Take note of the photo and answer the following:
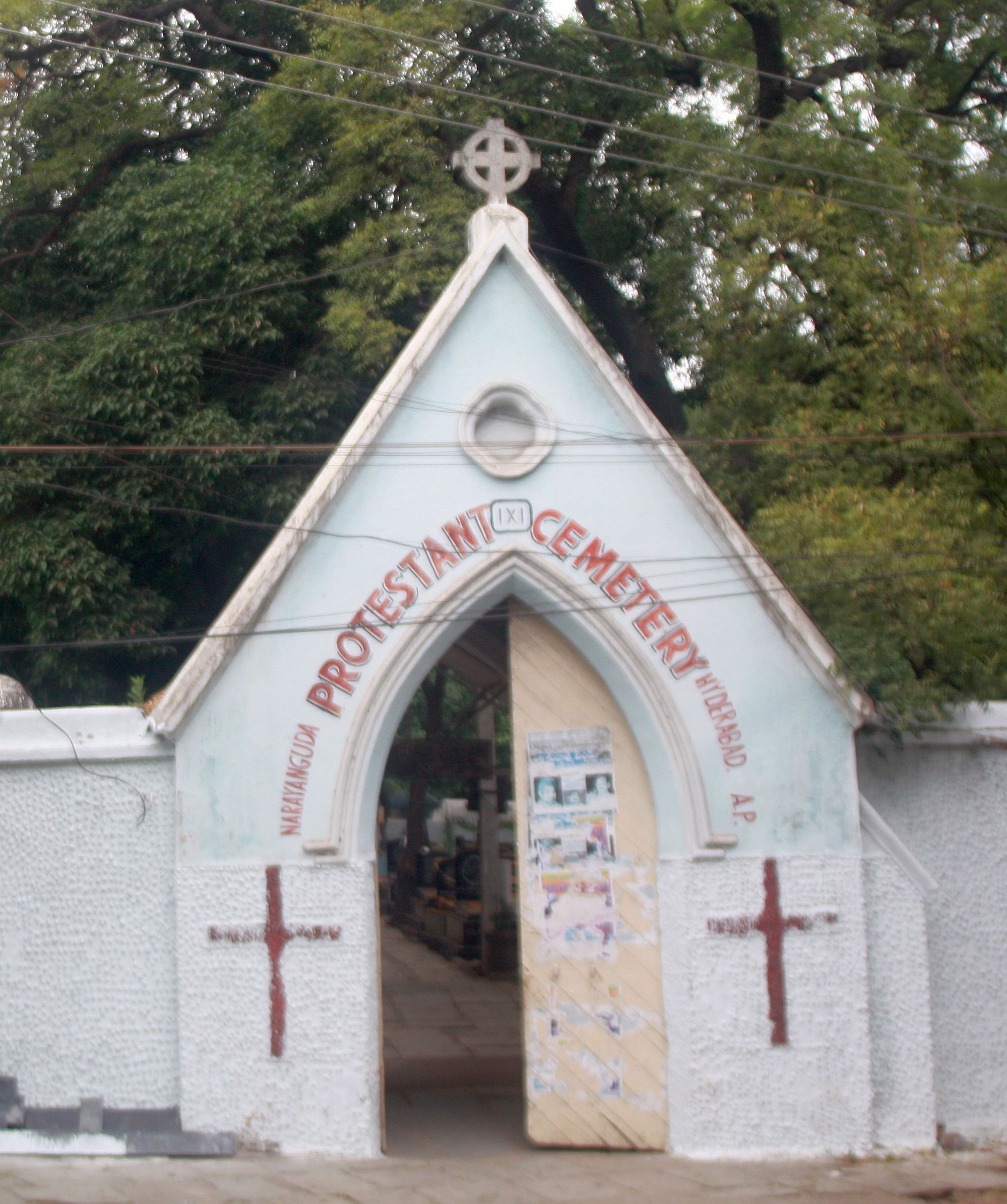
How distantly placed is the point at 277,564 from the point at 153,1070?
10.2 ft

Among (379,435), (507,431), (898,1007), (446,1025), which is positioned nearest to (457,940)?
(446,1025)

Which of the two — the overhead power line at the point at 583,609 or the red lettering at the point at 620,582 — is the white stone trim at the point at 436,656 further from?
the red lettering at the point at 620,582

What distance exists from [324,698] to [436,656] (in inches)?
30.4

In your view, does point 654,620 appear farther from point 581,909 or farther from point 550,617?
point 581,909

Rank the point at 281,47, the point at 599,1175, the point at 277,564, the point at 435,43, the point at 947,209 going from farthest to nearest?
1. the point at 281,47
2. the point at 435,43
3. the point at 947,209
4. the point at 277,564
5. the point at 599,1175

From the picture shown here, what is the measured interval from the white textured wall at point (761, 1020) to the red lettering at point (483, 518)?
2.33 m

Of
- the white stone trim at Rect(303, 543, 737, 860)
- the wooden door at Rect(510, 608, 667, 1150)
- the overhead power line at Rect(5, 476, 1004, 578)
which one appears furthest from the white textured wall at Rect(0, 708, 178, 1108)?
the wooden door at Rect(510, 608, 667, 1150)

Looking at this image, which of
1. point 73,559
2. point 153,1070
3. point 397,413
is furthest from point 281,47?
point 153,1070

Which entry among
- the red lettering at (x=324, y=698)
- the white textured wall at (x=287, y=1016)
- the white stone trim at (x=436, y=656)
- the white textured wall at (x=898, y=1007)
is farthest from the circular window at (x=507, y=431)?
the white textured wall at (x=898, y=1007)

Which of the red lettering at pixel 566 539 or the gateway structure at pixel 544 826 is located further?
the red lettering at pixel 566 539

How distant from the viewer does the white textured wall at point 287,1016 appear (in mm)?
7602

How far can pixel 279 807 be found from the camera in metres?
7.83

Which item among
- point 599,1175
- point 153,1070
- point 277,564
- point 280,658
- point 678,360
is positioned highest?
point 678,360

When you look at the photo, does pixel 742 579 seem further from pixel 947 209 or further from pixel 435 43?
pixel 435 43
